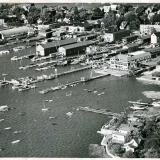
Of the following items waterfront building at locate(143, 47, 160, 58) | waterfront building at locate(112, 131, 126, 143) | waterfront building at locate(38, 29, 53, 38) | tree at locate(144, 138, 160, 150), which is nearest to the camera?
tree at locate(144, 138, 160, 150)

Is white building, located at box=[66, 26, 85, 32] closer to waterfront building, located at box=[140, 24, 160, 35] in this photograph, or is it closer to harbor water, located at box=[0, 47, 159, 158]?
waterfront building, located at box=[140, 24, 160, 35]

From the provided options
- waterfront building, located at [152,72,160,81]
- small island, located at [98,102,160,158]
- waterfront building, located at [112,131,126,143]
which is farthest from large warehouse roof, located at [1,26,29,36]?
waterfront building, located at [112,131,126,143]

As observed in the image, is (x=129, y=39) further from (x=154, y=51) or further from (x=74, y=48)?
(x=154, y=51)

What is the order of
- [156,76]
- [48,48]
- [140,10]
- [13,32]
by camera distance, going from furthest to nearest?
[140,10] → [13,32] → [48,48] → [156,76]

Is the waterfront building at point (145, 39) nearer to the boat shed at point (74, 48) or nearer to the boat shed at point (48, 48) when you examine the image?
the boat shed at point (74, 48)

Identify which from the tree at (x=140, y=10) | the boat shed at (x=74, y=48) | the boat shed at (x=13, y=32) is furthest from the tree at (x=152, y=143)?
the tree at (x=140, y=10)

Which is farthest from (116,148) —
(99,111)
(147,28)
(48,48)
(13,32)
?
(13,32)

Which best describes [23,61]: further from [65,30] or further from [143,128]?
[143,128]
